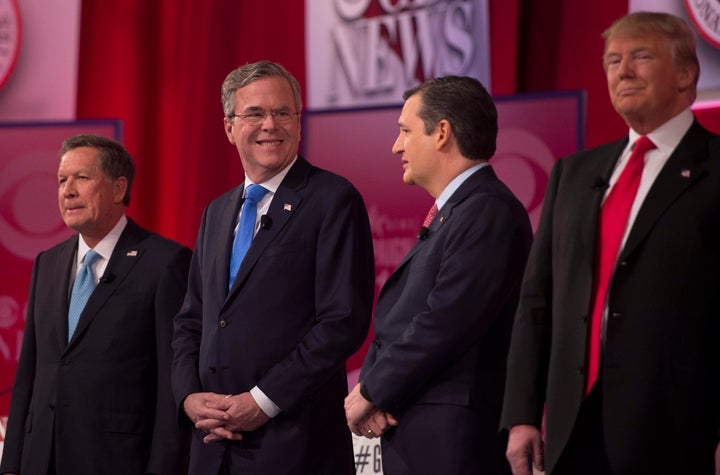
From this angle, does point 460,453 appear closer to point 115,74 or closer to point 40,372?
point 40,372

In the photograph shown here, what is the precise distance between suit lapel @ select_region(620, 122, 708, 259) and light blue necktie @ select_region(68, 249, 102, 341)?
2.13 meters

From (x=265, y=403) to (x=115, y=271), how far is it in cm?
102

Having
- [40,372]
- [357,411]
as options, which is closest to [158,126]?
[40,372]

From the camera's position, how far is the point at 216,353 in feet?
10.5

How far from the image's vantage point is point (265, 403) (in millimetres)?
A: 3094

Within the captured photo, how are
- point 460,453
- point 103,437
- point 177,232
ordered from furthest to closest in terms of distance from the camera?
1. point 177,232
2. point 103,437
3. point 460,453

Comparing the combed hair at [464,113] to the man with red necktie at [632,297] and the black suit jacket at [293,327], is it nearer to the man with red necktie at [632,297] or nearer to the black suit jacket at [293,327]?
the black suit jacket at [293,327]

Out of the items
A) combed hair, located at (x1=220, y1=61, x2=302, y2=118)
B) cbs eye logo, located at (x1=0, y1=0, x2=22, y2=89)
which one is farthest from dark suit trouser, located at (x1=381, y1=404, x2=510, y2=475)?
cbs eye logo, located at (x1=0, y1=0, x2=22, y2=89)

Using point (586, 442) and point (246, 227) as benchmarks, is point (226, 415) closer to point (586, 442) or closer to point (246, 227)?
point (246, 227)

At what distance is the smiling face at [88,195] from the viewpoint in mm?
3974

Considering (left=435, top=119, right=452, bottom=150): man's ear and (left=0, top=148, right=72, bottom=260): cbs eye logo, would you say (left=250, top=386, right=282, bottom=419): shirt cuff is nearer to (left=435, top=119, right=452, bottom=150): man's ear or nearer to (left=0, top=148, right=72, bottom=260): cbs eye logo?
(left=435, top=119, right=452, bottom=150): man's ear

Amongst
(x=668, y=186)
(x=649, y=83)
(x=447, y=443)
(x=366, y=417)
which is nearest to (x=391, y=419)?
(x=366, y=417)

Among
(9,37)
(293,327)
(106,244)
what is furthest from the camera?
(9,37)

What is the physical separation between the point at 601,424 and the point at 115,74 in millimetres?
4255
